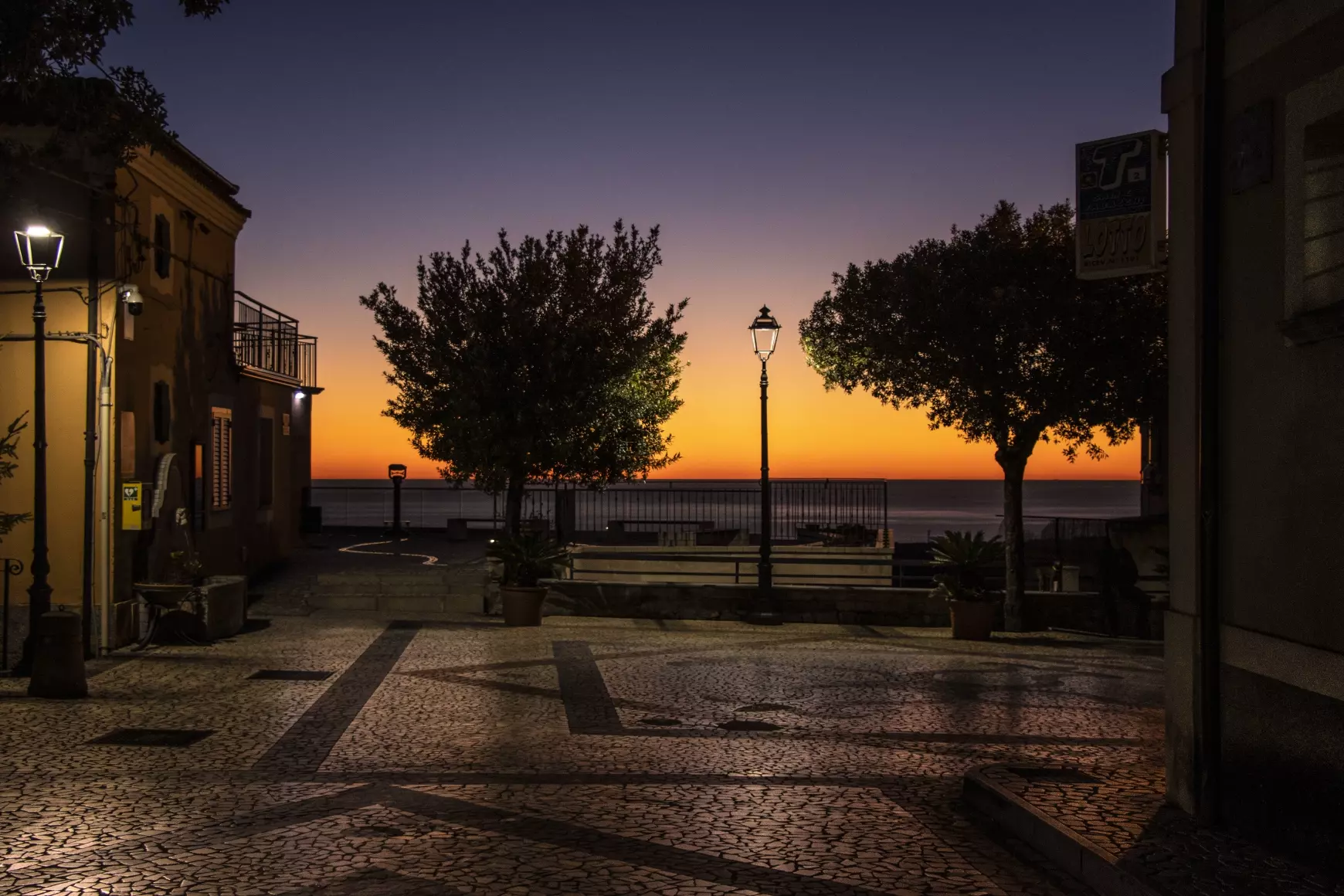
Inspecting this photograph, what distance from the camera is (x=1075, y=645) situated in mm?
16094

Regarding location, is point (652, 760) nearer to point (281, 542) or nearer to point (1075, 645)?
point (1075, 645)

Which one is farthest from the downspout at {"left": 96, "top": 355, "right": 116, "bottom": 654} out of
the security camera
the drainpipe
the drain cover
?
the drain cover

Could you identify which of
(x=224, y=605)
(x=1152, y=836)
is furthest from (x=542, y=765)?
(x=224, y=605)

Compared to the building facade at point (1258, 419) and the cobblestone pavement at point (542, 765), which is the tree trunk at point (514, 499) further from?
the building facade at point (1258, 419)

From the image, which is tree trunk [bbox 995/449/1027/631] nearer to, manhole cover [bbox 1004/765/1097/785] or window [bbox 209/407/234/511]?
manhole cover [bbox 1004/765/1097/785]

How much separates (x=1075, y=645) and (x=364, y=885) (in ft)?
41.6

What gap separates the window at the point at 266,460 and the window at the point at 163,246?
18.6 ft

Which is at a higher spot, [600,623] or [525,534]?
[525,534]

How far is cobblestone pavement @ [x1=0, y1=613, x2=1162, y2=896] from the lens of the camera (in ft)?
18.7

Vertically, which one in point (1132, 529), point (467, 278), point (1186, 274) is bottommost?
point (1132, 529)

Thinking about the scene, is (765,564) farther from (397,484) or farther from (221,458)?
(397,484)

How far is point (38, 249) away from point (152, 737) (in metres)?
5.34

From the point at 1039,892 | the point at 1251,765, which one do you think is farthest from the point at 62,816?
the point at 1251,765

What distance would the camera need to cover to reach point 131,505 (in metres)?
13.8
